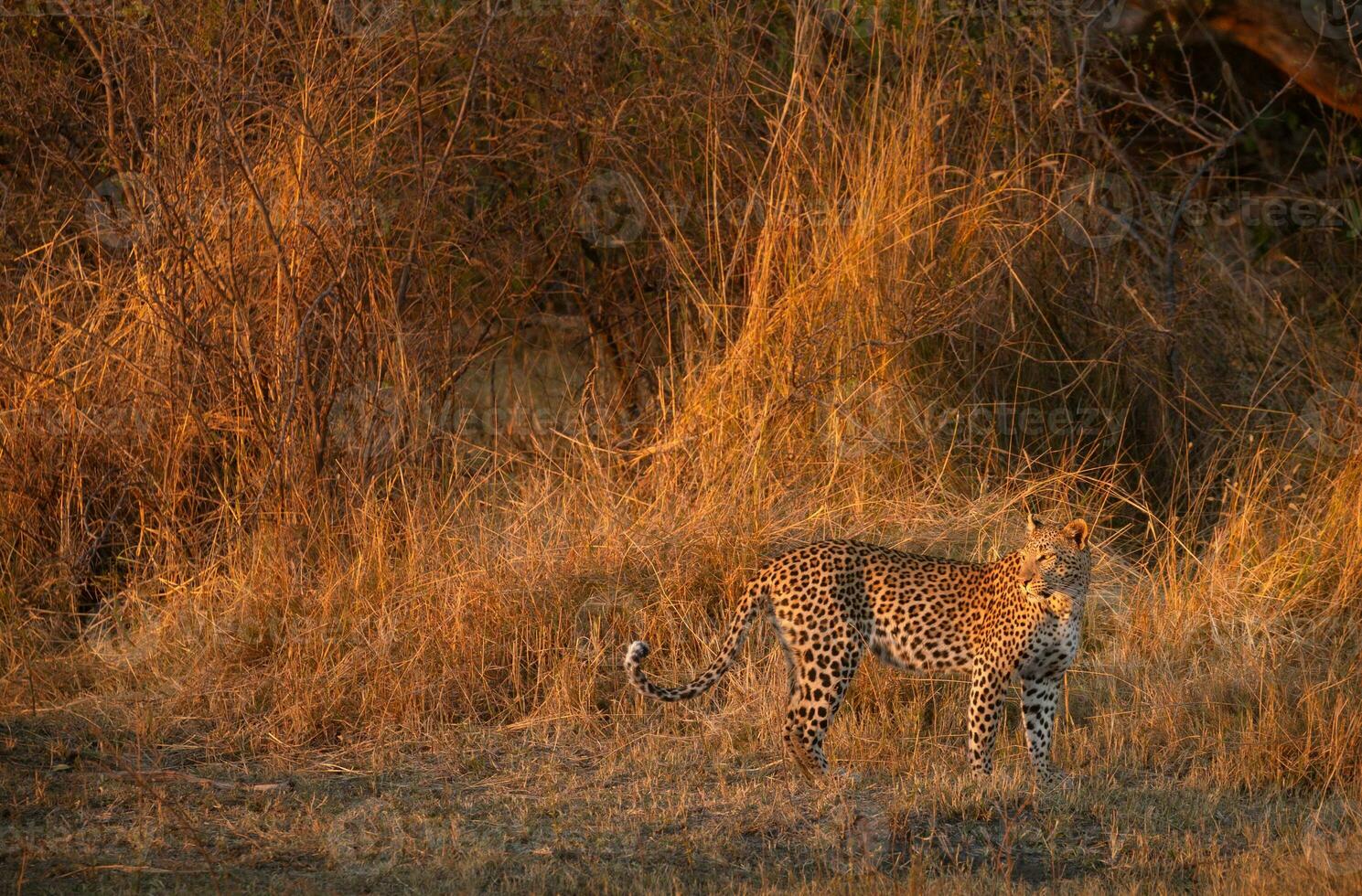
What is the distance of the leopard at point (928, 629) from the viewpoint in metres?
6.06

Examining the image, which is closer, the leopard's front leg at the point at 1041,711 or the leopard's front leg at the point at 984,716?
the leopard's front leg at the point at 984,716

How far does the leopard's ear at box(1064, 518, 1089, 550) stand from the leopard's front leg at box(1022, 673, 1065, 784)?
19.6 inches

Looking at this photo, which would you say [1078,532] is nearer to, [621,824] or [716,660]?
[716,660]

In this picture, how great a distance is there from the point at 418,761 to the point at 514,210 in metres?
4.65

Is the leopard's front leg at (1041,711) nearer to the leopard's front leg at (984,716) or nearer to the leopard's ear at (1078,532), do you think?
the leopard's front leg at (984,716)

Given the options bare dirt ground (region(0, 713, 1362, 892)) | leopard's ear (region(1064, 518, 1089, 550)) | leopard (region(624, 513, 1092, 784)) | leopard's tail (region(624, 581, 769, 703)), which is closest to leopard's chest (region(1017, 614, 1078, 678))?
leopard (region(624, 513, 1092, 784))

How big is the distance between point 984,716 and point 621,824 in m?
1.39

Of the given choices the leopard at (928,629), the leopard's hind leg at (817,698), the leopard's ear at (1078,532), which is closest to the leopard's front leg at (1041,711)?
the leopard at (928,629)

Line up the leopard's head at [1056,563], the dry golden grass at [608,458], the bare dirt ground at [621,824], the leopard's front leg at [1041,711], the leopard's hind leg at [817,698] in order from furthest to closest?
1. the leopard's front leg at [1041,711]
2. the leopard's hind leg at [817,698]
3. the leopard's head at [1056,563]
4. the dry golden grass at [608,458]
5. the bare dirt ground at [621,824]

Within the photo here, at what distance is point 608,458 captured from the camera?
8.80 metres

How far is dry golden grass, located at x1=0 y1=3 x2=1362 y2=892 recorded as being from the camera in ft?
18.7

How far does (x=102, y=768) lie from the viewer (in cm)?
621

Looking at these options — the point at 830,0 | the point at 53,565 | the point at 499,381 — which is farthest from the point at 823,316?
the point at 499,381

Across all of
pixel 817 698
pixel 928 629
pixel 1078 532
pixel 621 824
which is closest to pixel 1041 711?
pixel 928 629
